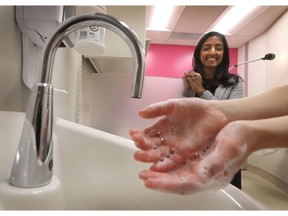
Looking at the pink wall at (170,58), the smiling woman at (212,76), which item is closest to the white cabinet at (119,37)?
the smiling woman at (212,76)

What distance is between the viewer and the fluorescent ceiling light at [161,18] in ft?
7.38

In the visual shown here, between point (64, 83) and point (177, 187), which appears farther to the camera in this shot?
point (64, 83)

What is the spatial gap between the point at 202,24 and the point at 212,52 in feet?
5.14

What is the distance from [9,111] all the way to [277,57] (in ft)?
8.34

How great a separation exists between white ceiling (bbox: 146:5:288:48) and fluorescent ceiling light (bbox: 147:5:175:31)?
0.05m

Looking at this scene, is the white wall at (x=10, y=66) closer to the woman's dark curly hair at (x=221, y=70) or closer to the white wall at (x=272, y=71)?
the woman's dark curly hair at (x=221, y=70)

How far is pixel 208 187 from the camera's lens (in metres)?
0.24

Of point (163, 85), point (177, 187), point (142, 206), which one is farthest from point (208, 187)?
point (163, 85)

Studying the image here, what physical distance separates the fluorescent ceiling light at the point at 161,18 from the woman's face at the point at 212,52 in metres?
1.13

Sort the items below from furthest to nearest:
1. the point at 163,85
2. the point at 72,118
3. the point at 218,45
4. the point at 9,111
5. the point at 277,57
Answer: the point at 277,57, the point at 218,45, the point at 163,85, the point at 72,118, the point at 9,111

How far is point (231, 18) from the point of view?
2.46 m

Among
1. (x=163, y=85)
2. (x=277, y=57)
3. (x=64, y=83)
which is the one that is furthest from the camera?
(x=277, y=57)

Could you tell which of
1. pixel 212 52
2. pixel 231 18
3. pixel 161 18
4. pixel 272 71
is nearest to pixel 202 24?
pixel 231 18
